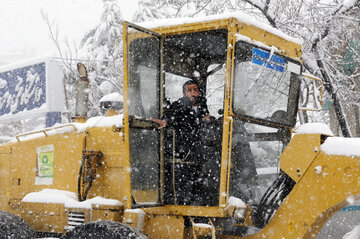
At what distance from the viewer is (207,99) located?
16.3 feet

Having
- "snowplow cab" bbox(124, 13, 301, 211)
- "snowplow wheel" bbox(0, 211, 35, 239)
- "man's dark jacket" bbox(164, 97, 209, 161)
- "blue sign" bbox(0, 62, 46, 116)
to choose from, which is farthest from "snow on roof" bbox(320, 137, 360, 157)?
"blue sign" bbox(0, 62, 46, 116)

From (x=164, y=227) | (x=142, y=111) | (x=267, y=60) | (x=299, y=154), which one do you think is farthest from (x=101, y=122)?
(x=299, y=154)

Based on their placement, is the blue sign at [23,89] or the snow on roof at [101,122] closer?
the snow on roof at [101,122]

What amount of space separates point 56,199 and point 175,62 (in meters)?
1.93

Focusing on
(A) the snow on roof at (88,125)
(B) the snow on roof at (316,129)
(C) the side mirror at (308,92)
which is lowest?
(B) the snow on roof at (316,129)

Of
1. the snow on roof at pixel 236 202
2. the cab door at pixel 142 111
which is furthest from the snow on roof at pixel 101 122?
the snow on roof at pixel 236 202

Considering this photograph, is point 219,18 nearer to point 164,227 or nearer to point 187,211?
point 187,211

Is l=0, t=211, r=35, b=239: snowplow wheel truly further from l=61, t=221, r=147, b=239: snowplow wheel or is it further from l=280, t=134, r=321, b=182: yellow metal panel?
l=280, t=134, r=321, b=182: yellow metal panel

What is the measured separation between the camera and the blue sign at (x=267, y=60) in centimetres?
392

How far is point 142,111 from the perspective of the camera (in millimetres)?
4062

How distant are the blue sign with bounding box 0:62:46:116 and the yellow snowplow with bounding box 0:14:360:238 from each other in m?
3.06

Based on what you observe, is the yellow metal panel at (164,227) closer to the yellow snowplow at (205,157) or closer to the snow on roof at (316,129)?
the yellow snowplow at (205,157)

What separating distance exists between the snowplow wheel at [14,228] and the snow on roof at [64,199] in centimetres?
29

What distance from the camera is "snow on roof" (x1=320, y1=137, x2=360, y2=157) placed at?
10.9 ft
